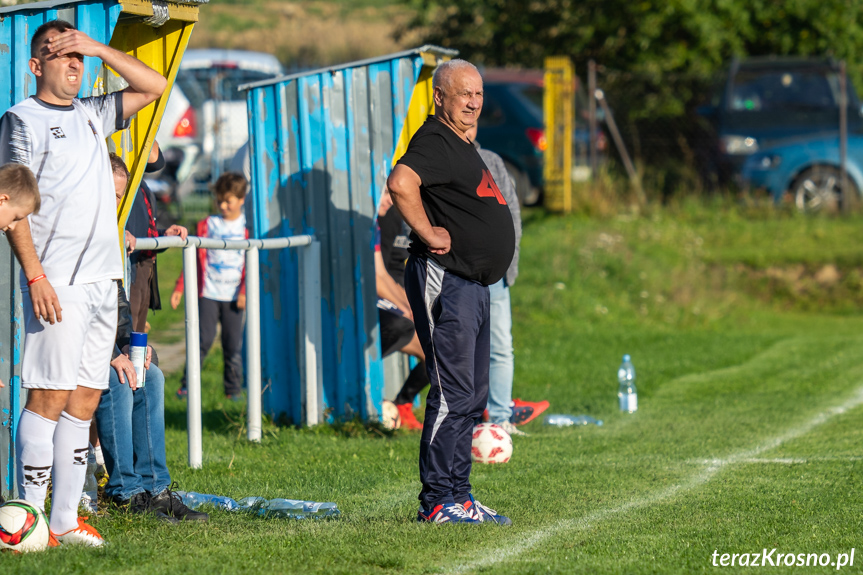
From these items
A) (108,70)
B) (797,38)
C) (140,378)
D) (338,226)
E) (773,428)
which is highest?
(797,38)

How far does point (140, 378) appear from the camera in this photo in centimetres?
468

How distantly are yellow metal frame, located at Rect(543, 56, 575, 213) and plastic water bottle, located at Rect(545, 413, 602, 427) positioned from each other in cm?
854

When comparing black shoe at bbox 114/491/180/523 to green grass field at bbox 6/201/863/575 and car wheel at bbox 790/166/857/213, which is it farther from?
car wheel at bbox 790/166/857/213

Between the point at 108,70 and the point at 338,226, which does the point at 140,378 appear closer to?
the point at 108,70

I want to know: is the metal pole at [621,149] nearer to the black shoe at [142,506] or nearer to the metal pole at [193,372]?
the metal pole at [193,372]

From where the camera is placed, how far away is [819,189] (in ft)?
51.6

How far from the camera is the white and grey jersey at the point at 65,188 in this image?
3.96 metres

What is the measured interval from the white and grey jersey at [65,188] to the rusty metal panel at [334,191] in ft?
10.0

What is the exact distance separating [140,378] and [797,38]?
16.7 m

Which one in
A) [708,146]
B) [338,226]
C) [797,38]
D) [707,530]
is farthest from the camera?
[797,38]

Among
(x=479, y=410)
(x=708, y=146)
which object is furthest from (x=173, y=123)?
(x=479, y=410)

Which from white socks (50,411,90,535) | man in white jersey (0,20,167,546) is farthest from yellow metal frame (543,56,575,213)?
white socks (50,411,90,535)

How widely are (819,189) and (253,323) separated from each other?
38.2 ft

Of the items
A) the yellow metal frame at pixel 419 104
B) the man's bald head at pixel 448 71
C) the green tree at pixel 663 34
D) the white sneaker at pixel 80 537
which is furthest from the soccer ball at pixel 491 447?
→ the green tree at pixel 663 34
